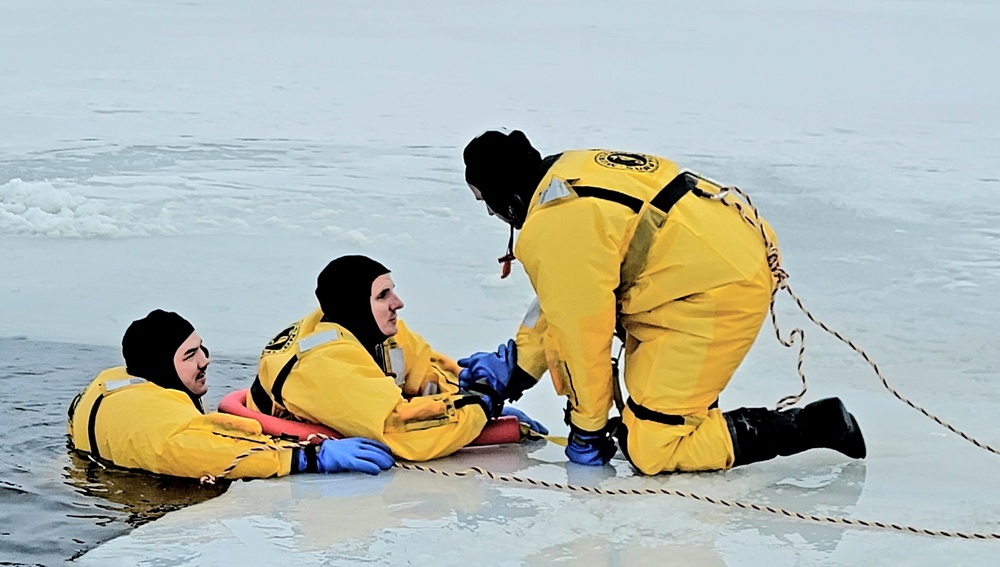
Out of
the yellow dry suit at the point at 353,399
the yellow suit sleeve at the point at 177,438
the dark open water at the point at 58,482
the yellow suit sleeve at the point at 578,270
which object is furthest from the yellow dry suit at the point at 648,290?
the dark open water at the point at 58,482

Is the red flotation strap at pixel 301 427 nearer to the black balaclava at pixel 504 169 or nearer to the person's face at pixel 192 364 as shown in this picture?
the person's face at pixel 192 364

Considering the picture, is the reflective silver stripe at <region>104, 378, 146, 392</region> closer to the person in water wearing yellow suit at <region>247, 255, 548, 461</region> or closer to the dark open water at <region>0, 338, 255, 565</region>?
the dark open water at <region>0, 338, 255, 565</region>

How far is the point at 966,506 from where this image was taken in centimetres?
320

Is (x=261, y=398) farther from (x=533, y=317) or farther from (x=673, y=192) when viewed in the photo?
(x=673, y=192)

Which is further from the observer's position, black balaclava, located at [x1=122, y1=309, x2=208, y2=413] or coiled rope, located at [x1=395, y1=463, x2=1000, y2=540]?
black balaclava, located at [x1=122, y1=309, x2=208, y2=413]

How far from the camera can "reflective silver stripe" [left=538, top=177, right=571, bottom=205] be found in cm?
332

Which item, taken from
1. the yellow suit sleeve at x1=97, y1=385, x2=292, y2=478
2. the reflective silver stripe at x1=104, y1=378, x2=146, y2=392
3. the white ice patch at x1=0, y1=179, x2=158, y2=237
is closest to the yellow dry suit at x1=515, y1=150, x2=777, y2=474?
the yellow suit sleeve at x1=97, y1=385, x2=292, y2=478

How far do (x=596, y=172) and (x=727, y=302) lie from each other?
18.6 inches

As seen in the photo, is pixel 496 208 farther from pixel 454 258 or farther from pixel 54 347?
pixel 454 258

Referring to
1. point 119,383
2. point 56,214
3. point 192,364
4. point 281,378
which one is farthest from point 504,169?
point 56,214

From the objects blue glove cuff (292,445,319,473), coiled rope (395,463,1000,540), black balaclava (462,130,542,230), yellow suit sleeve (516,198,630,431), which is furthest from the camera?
blue glove cuff (292,445,319,473)

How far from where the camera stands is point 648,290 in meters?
3.38

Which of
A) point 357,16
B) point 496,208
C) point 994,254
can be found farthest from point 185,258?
point 357,16

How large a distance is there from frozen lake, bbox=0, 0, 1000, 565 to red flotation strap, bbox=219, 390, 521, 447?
0.09 m
